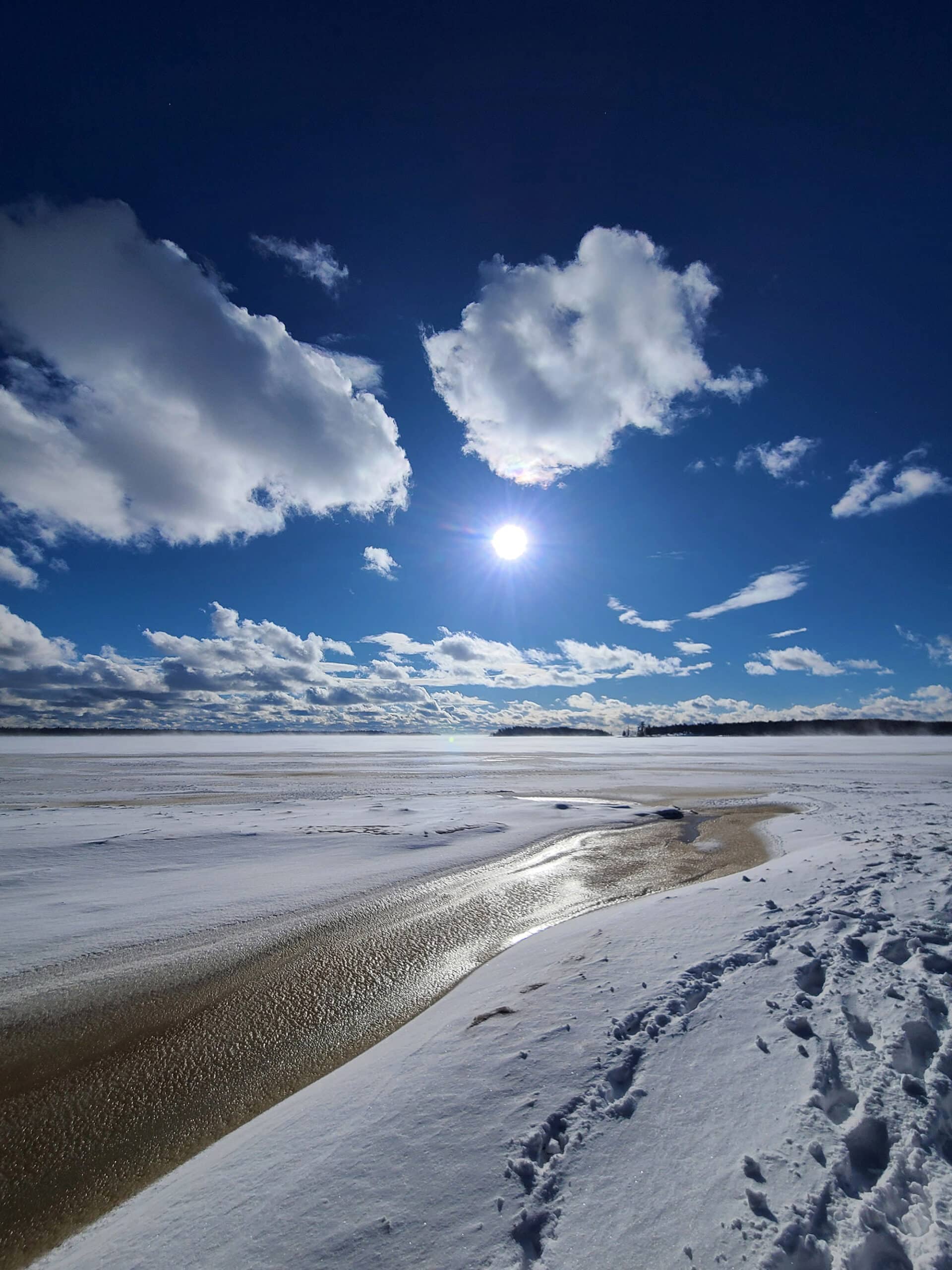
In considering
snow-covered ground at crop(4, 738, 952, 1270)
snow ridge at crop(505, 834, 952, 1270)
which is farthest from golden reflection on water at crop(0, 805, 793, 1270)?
snow ridge at crop(505, 834, 952, 1270)

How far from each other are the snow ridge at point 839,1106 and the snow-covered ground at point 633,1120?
0.01m

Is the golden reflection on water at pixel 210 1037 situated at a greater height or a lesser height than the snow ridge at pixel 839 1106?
lesser

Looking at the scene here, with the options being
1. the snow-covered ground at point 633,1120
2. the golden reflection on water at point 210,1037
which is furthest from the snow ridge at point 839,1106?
the golden reflection on water at point 210,1037

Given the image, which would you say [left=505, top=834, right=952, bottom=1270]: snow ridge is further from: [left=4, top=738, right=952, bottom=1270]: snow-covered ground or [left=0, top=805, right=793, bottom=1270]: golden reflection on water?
[left=0, top=805, right=793, bottom=1270]: golden reflection on water

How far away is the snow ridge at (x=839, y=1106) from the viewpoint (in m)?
1.97

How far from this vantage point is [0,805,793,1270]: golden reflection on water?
2.91 metres

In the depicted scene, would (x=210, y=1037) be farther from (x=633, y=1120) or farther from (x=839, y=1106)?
(x=839, y=1106)

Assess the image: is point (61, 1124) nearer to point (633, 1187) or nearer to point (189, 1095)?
point (189, 1095)

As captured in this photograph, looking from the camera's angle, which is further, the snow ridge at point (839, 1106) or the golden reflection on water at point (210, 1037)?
the golden reflection on water at point (210, 1037)

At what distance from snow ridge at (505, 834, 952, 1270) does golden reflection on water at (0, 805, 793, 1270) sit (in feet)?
6.70

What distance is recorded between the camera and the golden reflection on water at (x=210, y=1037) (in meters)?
2.91

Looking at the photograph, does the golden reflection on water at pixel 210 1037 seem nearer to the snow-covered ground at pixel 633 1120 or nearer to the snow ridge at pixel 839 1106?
the snow-covered ground at pixel 633 1120

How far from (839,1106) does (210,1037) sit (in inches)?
168

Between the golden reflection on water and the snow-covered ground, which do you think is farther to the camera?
the golden reflection on water
